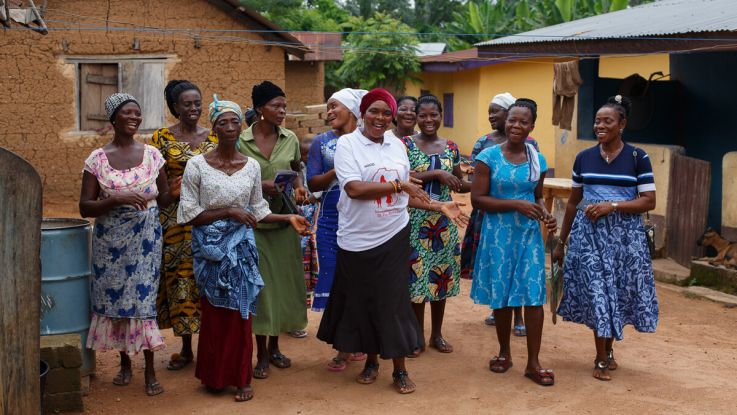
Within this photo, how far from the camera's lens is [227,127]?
5.01m

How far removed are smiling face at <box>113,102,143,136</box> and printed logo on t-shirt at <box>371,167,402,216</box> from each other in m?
1.47

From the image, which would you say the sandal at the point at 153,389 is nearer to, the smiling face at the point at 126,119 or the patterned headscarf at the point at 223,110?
the smiling face at the point at 126,119

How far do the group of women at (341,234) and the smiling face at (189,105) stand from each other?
0.06ft

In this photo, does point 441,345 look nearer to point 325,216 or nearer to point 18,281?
point 325,216

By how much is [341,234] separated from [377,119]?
0.74 meters

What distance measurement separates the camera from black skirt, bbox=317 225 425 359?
16.9ft

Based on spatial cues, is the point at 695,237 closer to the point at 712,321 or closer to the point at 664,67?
the point at 712,321

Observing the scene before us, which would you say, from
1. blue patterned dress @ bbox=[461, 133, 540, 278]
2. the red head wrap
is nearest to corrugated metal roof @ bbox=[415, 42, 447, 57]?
blue patterned dress @ bbox=[461, 133, 540, 278]

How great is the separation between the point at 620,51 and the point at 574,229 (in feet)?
15.2

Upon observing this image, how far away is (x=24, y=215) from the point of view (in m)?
3.83

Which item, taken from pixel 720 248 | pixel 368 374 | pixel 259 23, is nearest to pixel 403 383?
pixel 368 374

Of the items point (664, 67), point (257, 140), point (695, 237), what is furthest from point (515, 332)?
point (664, 67)

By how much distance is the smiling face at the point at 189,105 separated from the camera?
5496 millimetres

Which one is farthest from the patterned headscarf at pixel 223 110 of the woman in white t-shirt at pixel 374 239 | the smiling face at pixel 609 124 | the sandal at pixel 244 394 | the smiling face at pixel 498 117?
the smiling face at pixel 498 117
